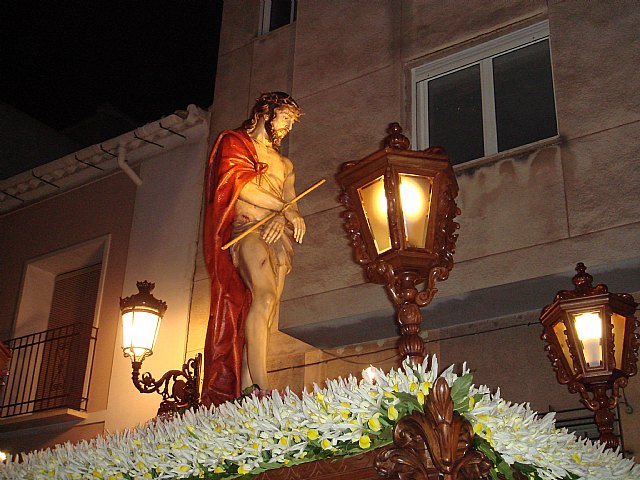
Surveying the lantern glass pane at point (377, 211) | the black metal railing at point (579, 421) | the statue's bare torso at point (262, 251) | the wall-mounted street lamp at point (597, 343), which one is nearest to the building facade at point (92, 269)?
the statue's bare torso at point (262, 251)

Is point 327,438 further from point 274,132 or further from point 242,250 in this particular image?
point 274,132

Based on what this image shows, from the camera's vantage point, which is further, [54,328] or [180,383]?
[54,328]

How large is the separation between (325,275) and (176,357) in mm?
1869

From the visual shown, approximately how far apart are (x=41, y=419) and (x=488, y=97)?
5.98 meters

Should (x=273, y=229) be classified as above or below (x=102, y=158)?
below

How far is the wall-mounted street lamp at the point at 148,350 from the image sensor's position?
797 cm

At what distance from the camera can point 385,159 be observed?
4195 mm

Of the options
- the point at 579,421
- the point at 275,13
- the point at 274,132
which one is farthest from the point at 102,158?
the point at 579,421

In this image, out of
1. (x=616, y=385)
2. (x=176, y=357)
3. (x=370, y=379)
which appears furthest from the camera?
(x=176, y=357)

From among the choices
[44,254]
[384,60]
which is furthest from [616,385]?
[44,254]

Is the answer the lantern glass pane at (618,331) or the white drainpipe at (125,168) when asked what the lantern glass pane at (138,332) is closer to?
the white drainpipe at (125,168)

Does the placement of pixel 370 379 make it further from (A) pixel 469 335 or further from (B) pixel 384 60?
(B) pixel 384 60

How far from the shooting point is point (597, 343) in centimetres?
561

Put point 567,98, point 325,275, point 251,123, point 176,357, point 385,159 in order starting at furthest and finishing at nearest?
1. point 176,357
2. point 325,275
3. point 567,98
4. point 251,123
5. point 385,159
